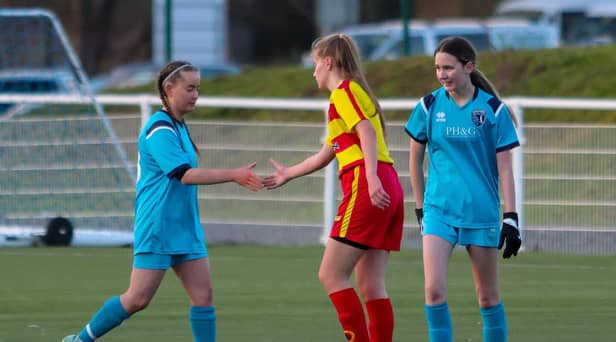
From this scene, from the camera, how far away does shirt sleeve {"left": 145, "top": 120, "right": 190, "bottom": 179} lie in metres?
6.97

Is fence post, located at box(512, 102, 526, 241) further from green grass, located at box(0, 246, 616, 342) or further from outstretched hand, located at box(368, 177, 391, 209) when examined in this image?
outstretched hand, located at box(368, 177, 391, 209)

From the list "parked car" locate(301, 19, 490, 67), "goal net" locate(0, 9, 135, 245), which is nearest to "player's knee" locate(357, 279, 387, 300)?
"goal net" locate(0, 9, 135, 245)

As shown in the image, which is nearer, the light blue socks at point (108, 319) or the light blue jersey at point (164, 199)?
the light blue jersey at point (164, 199)

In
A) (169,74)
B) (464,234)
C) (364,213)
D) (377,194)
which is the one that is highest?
(169,74)

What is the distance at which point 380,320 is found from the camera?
7.31 m

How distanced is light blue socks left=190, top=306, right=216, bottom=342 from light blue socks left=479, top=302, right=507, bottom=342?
134 cm

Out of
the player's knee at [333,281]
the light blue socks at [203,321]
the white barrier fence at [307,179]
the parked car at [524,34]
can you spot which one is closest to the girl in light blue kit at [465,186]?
the player's knee at [333,281]

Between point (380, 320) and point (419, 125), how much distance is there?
994 millimetres

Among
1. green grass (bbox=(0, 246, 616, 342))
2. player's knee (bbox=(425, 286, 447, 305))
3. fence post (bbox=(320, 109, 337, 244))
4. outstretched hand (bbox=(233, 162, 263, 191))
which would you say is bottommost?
green grass (bbox=(0, 246, 616, 342))

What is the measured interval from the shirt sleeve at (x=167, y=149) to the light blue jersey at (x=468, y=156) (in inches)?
48.3

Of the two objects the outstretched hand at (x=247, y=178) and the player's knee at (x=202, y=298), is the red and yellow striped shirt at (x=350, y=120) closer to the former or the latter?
the outstretched hand at (x=247, y=178)

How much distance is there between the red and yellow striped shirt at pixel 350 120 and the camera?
708 cm

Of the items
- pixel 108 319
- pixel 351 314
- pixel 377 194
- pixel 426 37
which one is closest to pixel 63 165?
pixel 108 319

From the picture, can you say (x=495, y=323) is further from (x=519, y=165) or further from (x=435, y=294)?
(x=519, y=165)
